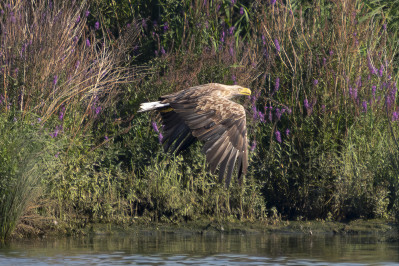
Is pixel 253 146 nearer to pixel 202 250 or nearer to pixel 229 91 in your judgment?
pixel 229 91

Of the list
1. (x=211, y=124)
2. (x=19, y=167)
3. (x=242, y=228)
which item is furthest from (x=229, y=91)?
(x=19, y=167)

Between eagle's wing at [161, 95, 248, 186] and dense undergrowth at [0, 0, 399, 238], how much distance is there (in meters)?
1.27

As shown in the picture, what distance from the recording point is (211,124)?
7.97m

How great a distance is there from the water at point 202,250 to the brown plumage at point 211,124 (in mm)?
754

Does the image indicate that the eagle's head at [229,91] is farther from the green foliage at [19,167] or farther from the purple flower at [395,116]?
the green foliage at [19,167]

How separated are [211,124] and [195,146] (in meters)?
1.69

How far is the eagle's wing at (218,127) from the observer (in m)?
7.71

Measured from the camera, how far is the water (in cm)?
684

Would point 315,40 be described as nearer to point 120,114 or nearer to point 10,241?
point 120,114

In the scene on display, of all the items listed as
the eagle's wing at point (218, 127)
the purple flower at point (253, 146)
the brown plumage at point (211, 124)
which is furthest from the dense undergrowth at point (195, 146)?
the eagle's wing at point (218, 127)

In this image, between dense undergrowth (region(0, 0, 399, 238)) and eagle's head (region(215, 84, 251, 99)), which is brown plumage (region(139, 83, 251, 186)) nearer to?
eagle's head (region(215, 84, 251, 99))

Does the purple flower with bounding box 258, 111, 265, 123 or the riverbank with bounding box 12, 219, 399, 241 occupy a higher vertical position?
the purple flower with bounding box 258, 111, 265, 123

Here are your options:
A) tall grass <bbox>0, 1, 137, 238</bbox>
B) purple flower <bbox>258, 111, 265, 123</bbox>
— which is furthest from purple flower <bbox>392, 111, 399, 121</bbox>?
tall grass <bbox>0, 1, 137, 238</bbox>

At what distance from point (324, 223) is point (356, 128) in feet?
4.48
